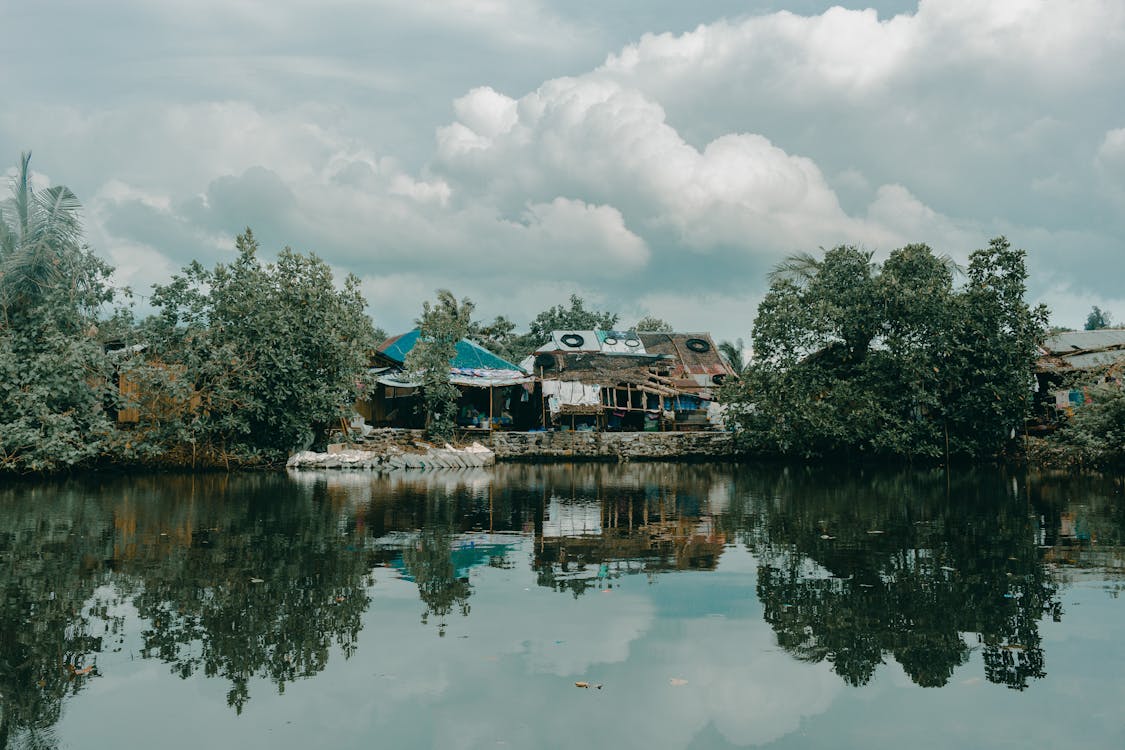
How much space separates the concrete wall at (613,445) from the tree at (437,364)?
1.89m

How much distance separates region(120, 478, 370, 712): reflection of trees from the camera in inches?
199

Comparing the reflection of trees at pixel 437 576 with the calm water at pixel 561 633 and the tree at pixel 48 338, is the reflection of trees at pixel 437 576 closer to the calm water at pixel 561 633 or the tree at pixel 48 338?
the calm water at pixel 561 633

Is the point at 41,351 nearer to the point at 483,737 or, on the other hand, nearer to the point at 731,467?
the point at 731,467

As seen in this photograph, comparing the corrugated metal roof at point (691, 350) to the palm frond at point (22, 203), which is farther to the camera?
the corrugated metal roof at point (691, 350)

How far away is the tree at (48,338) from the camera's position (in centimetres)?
1925

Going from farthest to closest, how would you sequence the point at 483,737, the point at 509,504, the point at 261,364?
1. the point at 261,364
2. the point at 509,504
3. the point at 483,737

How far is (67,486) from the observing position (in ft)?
57.9

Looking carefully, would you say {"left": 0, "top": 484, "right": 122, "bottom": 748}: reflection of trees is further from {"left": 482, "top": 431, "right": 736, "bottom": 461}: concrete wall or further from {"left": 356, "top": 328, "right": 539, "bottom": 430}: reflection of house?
{"left": 356, "top": 328, "right": 539, "bottom": 430}: reflection of house

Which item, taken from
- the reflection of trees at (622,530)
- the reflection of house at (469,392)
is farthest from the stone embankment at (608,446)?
the reflection of trees at (622,530)

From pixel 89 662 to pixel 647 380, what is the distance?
1084 inches

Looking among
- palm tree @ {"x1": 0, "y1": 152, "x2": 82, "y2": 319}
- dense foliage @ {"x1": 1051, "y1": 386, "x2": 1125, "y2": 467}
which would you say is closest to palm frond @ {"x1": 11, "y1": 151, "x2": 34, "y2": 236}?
palm tree @ {"x1": 0, "y1": 152, "x2": 82, "y2": 319}

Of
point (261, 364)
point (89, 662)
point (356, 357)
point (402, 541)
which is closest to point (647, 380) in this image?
point (356, 357)

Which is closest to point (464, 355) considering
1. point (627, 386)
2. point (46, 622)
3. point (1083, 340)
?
point (627, 386)

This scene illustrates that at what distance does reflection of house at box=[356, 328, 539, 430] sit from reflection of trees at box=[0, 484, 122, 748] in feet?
64.6
